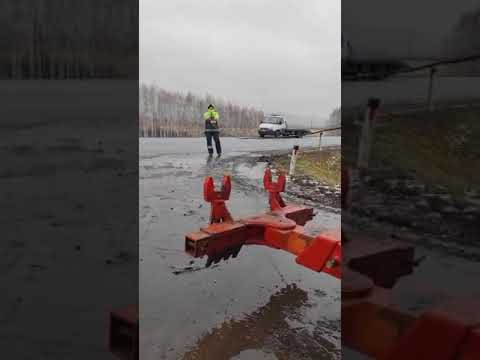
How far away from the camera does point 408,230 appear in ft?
1.67

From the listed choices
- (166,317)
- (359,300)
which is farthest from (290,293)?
(359,300)

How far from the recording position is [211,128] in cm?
97

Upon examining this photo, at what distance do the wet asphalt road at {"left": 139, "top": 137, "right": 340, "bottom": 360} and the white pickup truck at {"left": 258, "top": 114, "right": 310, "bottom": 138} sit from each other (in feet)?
0.09

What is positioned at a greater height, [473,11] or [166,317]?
[473,11]

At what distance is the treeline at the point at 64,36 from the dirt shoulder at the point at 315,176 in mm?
459

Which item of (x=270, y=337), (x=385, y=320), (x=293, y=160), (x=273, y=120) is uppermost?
(x=273, y=120)

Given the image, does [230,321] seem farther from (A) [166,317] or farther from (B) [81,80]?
(B) [81,80]

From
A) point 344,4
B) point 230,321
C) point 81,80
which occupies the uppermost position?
point 344,4

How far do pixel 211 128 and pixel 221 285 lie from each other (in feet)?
1.46

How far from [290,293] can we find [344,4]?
762mm

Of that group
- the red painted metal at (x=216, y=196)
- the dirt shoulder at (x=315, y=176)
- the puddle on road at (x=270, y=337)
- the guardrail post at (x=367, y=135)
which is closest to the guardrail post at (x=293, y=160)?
the dirt shoulder at (x=315, y=176)

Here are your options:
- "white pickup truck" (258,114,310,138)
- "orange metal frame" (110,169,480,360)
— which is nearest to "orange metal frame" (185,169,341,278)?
"white pickup truck" (258,114,310,138)

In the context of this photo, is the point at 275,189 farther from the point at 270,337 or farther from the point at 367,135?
the point at 367,135

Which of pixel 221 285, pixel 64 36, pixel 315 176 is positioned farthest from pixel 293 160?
pixel 64 36
